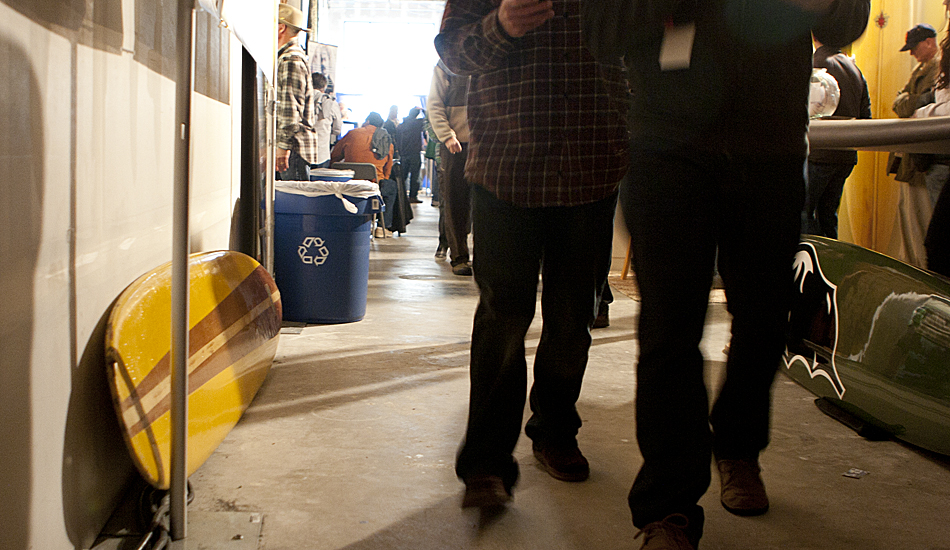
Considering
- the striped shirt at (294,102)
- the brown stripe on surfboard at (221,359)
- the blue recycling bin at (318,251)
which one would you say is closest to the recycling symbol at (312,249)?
the blue recycling bin at (318,251)

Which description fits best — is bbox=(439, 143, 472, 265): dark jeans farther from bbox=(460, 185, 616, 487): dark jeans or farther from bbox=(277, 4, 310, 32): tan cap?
bbox=(460, 185, 616, 487): dark jeans

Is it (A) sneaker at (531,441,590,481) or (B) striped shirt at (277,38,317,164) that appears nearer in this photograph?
(A) sneaker at (531,441,590,481)

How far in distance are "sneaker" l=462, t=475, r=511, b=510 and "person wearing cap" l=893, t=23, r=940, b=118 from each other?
4046 mm

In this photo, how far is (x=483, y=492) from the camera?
1576 millimetres

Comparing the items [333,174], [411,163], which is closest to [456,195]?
[333,174]

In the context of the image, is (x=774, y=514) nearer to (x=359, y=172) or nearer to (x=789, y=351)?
(x=789, y=351)

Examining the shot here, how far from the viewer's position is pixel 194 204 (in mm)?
2213

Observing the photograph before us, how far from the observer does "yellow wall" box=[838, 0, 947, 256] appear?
5145 millimetres

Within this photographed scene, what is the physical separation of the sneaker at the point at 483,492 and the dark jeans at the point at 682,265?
34cm

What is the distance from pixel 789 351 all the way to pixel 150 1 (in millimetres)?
2180

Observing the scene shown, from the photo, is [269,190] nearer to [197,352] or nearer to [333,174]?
[333,174]

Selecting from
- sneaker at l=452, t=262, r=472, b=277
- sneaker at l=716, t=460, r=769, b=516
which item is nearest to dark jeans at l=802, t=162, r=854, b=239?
sneaker at l=452, t=262, r=472, b=277

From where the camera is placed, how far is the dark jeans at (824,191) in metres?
4.08

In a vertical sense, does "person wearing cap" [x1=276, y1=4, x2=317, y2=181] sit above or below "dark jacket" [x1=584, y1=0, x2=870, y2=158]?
above
